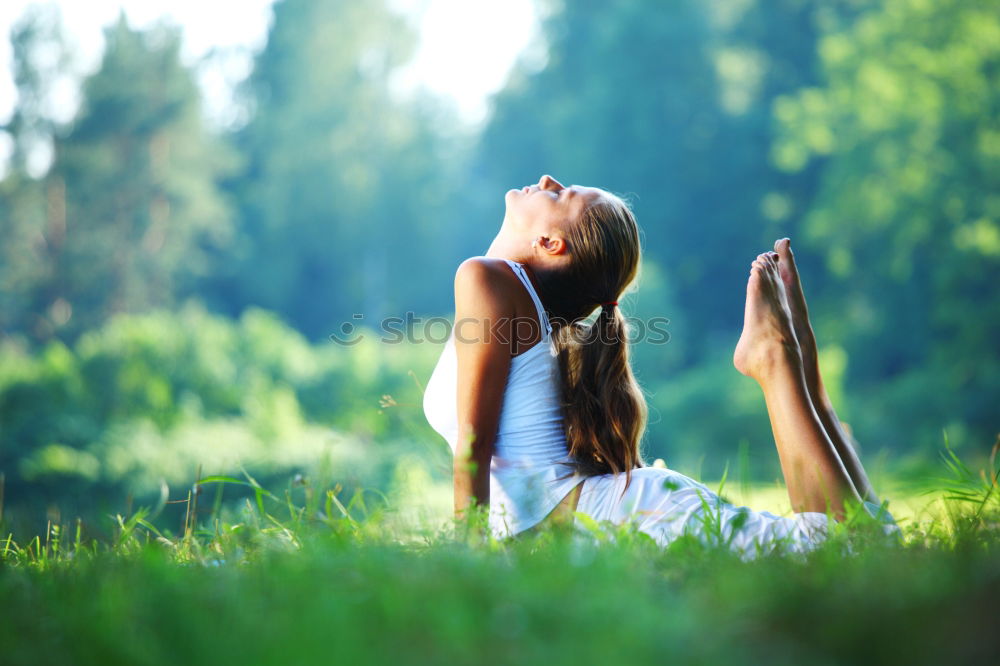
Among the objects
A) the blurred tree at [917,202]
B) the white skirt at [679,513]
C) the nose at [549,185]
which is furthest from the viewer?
the blurred tree at [917,202]

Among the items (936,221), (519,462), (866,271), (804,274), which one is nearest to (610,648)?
(519,462)

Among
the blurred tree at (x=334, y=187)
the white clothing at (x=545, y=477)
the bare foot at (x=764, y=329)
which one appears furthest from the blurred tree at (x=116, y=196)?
the bare foot at (x=764, y=329)

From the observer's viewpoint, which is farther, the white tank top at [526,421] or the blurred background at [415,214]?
the blurred background at [415,214]

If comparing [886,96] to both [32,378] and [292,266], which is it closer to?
[32,378]

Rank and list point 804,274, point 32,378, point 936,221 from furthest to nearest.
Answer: point 804,274 → point 936,221 → point 32,378

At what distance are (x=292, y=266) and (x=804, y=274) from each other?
67.0 feet

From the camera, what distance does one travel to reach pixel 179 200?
32.5 metres

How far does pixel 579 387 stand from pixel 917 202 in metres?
19.8

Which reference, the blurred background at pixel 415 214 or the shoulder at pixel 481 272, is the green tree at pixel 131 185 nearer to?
the blurred background at pixel 415 214

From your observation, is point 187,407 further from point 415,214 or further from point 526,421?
point 415,214

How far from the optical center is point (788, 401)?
8.85 feet

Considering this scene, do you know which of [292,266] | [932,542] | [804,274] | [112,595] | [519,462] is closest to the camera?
[112,595]

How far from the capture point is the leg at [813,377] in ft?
9.14

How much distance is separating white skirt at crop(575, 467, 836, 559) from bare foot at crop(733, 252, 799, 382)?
441 mm
